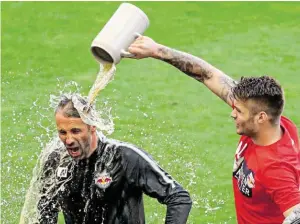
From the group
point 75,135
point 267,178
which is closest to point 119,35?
point 75,135

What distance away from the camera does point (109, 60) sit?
604 centimetres

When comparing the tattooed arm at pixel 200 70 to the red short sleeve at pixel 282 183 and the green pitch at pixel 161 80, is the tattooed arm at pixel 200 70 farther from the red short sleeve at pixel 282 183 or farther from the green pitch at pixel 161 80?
the green pitch at pixel 161 80

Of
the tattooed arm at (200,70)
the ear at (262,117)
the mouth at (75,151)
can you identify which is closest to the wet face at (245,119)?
the ear at (262,117)

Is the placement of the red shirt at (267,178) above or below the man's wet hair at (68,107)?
below

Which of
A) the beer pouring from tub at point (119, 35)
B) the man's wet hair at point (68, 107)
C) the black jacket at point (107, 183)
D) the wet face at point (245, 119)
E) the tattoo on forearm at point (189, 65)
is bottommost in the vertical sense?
the black jacket at point (107, 183)

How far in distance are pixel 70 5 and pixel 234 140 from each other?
15.2 feet

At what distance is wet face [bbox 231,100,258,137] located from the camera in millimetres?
5617

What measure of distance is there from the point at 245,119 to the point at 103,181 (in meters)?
0.99

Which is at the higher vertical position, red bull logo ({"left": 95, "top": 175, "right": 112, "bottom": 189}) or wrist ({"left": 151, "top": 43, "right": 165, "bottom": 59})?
wrist ({"left": 151, "top": 43, "right": 165, "bottom": 59})

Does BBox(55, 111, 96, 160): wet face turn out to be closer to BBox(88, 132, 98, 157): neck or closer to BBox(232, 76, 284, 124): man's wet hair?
BBox(88, 132, 98, 157): neck

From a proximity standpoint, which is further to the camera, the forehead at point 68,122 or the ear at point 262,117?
the forehead at point 68,122

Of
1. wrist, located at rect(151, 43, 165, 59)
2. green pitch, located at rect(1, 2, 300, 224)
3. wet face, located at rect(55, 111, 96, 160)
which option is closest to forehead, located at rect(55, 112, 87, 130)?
wet face, located at rect(55, 111, 96, 160)

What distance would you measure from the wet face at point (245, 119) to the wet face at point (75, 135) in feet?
3.05

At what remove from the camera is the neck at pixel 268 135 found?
5629 millimetres
